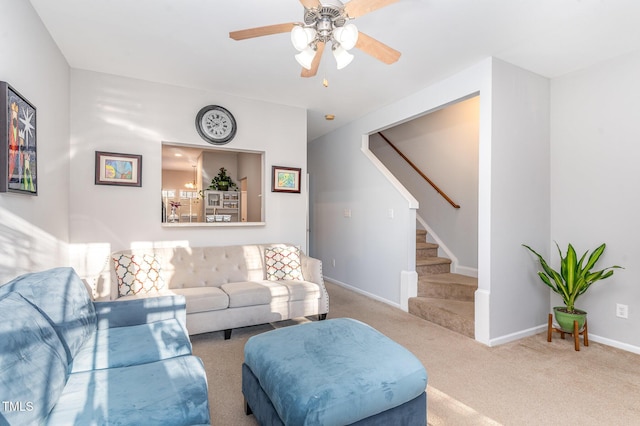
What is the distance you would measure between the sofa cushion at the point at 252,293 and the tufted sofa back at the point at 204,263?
0.21 meters

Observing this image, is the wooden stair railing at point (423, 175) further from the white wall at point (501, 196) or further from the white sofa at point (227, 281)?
the white sofa at point (227, 281)

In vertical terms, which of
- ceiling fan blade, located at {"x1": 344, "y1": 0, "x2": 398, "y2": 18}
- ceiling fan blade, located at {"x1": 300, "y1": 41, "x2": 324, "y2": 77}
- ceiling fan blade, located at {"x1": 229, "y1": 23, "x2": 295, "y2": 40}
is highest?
ceiling fan blade, located at {"x1": 344, "y1": 0, "x2": 398, "y2": 18}

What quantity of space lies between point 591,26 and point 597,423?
8.77 feet

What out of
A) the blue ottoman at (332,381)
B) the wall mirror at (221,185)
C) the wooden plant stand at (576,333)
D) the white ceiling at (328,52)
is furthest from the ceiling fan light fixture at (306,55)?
the wall mirror at (221,185)

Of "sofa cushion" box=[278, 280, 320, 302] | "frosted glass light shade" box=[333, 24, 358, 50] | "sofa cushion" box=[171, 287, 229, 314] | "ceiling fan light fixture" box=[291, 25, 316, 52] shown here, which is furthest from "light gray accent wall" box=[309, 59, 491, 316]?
"sofa cushion" box=[171, 287, 229, 314]

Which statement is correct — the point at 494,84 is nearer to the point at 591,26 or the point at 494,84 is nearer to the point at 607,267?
the point at 591,26

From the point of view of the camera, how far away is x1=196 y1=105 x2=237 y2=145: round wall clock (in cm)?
378

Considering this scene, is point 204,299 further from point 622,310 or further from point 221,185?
point 221,185

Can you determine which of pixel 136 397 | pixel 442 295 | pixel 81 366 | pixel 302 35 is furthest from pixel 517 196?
pixel 81 366

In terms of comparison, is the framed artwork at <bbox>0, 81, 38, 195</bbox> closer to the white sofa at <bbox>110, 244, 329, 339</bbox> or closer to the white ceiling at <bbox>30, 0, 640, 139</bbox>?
the white ceiling at <bbox>30, 0, 640, 139</bbox>

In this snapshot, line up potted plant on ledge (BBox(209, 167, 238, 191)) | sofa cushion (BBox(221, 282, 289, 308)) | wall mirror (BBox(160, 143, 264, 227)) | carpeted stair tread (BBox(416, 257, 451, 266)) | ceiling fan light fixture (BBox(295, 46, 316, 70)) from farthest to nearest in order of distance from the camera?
potted plant on ledge (BBox(209, 167, 238, 191))
wall mirror (BBox(160, 143, 264, 227))
carpeted stair tread (BBox(416, 257, 451, 266))
sofa cushion (BBox(221, 282, 289, 308))
ceiling fan light fixture (BBox(295, 46, 316, 70))

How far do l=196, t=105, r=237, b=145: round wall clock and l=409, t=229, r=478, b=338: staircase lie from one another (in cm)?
287

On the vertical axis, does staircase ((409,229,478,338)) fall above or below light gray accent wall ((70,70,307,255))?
below

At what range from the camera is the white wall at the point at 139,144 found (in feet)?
10.7
